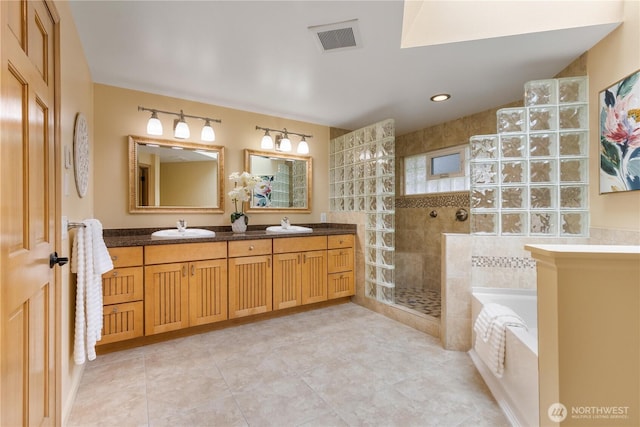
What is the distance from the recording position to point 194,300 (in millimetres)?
2459

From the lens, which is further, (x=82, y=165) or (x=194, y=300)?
(x=194, y=300)

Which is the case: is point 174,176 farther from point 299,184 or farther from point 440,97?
A: point 440,97

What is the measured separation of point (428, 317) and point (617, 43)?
2.32m

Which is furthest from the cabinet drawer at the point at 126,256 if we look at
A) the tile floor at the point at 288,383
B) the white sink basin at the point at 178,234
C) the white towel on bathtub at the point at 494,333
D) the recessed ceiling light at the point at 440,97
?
the recessed ceiling light at the point at 440,97

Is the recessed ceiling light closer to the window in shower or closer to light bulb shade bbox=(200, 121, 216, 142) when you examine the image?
the window in shower

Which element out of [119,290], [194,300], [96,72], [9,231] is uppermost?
[96,72]

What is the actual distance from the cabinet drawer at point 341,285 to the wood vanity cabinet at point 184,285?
117 cm

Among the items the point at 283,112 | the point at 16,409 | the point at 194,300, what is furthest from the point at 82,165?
the point at 283,112

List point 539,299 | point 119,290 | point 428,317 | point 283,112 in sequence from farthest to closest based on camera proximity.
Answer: point 283,112
point 428,317
point 119,290
point 539,299

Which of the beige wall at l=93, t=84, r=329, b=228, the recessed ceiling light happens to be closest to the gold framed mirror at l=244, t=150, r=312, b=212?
the beige wall at l=93, t=84, r=329, b=228

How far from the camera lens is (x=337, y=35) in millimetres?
1895

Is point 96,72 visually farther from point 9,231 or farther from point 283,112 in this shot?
point 9,231

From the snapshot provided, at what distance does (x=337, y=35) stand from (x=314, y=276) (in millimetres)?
2218

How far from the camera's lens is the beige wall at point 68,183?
1489 mm
